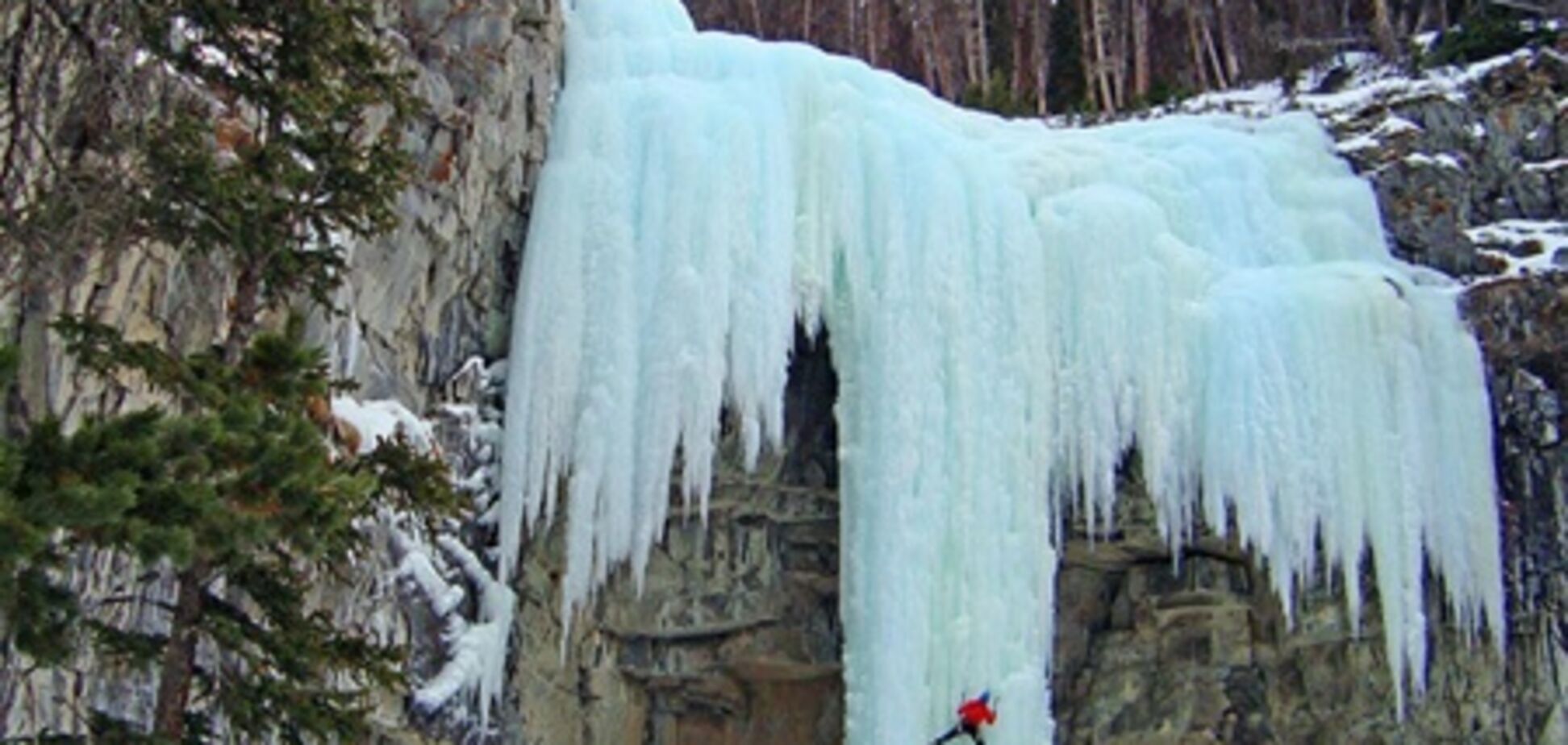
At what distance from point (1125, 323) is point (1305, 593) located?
7.71 ft

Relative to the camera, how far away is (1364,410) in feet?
40.2

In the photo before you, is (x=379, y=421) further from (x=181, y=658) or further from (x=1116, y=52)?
(x=1116, y=52)

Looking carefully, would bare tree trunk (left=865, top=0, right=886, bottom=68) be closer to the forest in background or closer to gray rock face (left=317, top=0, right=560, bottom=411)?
the forest in background

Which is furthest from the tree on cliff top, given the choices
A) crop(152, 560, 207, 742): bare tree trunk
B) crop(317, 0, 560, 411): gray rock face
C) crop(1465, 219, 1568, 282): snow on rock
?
crop(1465, 219, 1568, 282): snow on rock

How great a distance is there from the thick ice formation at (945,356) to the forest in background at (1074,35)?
6.11 meters

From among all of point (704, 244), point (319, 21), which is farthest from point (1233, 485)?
point (319, 21)

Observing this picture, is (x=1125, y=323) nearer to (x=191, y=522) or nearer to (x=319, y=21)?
(x=319, y=21)

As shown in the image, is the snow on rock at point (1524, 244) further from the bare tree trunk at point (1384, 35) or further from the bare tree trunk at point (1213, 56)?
the bare tree trunk at point (1213, 56)

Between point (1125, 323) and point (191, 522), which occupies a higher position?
point (1125, 323)

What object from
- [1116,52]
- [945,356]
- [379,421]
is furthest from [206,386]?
[1116,52]

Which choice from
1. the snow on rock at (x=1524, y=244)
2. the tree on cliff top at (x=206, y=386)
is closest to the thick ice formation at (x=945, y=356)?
the snow on rock at (x=1524, y=244)

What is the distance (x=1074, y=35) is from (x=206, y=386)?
18.3 m

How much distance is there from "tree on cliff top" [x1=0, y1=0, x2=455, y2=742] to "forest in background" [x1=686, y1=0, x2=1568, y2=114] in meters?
12.7

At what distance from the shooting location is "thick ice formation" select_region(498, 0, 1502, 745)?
11.0 metres
